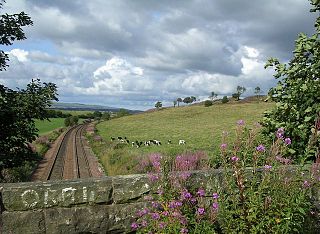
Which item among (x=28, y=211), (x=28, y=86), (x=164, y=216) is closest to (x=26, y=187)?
(x=28, y=211)

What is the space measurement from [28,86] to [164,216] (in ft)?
16.4

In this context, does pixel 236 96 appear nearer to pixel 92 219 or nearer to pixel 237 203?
pixel 92 219

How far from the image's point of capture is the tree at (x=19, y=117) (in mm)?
7121

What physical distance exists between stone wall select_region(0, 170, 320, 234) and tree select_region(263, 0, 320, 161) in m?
2.24

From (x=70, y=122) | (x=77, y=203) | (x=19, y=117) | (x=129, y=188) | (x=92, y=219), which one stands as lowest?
(x=70, y=122)

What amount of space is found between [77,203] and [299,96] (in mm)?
3912

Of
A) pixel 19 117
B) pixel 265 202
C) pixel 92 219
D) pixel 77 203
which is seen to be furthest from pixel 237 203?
pixel 19 117

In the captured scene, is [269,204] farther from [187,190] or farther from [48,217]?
[48,217]

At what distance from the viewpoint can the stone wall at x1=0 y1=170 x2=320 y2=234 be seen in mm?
4047

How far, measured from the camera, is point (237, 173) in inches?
153

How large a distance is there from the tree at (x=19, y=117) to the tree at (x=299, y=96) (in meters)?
4.24

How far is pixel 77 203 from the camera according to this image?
4215 mm

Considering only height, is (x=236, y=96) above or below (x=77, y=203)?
above

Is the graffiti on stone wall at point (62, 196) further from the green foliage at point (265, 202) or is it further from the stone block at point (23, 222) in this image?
the green foliage at point (265, 202)
